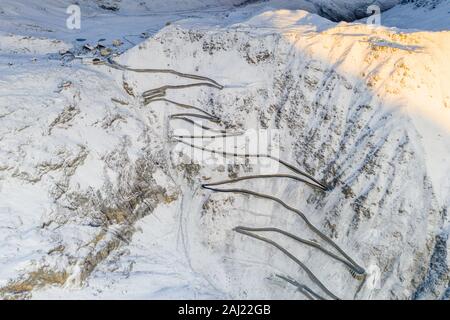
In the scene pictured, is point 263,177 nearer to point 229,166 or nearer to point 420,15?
point 229,166

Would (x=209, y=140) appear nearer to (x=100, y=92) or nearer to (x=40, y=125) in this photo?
(x=100, y=92)

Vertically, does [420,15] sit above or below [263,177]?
above

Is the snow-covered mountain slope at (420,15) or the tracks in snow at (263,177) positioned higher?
the snow-covered mountain slope at (420,15)

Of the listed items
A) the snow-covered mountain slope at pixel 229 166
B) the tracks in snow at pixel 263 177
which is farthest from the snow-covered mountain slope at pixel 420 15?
the tracks in snow at pixel 263 177

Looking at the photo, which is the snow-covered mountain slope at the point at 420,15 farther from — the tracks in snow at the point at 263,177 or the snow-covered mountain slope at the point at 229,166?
the tracks in snow at the point at 263,177

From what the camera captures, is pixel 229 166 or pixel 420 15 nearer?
pixel 229 166

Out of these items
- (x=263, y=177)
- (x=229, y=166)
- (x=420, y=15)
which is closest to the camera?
(x=263, y=177)

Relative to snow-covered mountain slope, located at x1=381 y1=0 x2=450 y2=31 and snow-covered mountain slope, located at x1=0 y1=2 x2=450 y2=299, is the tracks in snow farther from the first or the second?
snow-covered mountain slope, located at x1=381 y1=0 x2=450 y2=31

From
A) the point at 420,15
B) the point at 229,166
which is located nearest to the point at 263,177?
the point at 229,166
